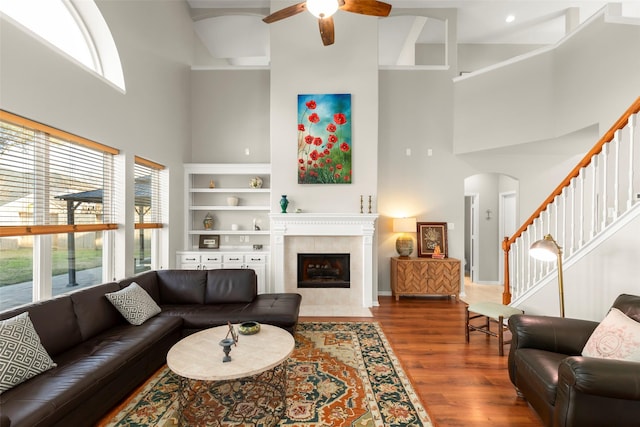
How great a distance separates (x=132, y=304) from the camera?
3027 millimetres

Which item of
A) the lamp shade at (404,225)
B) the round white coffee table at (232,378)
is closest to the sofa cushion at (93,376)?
the round white coffee table at (232,378)

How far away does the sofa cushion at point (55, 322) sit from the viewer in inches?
88.4

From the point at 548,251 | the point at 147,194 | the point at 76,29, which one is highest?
the point at 76,29

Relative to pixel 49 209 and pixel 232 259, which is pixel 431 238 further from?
pixel 49 209

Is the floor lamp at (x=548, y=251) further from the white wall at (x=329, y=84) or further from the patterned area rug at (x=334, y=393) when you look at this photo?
the white wall at (x=329, y=84)

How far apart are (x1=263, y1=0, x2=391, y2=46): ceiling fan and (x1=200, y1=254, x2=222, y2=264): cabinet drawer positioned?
3.51 m

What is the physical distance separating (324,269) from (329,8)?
12.1 ft

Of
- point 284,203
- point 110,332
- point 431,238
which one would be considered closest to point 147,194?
point 284,203

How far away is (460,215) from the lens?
572cm

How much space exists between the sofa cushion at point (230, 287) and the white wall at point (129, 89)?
3.37 ft

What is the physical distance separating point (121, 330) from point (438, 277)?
4.51 meters

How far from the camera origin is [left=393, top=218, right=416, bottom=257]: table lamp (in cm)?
538

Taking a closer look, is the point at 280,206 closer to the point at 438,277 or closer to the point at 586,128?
the point at 438,277

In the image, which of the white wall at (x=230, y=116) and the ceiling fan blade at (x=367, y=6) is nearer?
the ceiling fan blade at (x=367, y=6)
